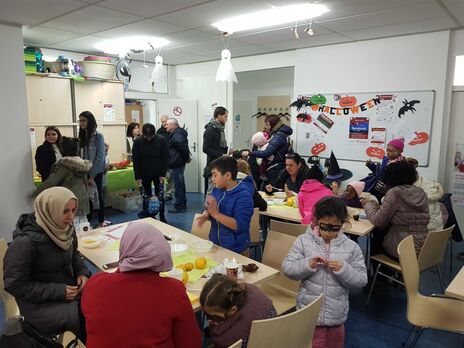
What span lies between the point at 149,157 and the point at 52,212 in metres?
3.06

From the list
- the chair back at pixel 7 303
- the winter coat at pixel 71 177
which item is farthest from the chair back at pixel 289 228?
the winter coat at pixel 71 177

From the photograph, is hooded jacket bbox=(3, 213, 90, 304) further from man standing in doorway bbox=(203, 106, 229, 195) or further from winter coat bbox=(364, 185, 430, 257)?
man standing in doorway bbox=(203, 106, 229, 195)

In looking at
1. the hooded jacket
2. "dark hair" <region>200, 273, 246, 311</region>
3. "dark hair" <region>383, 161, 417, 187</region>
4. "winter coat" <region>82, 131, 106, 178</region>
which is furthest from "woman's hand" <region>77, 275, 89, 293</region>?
"winter coat" <region>82, 131, 106, 178</region>

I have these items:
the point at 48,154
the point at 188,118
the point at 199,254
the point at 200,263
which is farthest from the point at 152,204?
the point at 200,263

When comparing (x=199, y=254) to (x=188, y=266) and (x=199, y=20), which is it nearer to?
(x=188, y=266)

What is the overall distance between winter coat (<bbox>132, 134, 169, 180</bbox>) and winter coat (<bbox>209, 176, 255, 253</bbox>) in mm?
2553

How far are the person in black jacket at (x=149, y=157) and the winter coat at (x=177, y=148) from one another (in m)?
0.74

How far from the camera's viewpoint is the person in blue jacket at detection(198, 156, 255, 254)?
7.86ft

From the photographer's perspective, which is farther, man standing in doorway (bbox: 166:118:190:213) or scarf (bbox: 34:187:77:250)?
man standing in doorway (bbox: 166:118:190:213)

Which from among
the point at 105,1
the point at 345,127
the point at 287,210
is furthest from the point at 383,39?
the point at 105,1

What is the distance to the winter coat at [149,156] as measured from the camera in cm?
491

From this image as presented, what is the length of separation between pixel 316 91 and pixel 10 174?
414cm

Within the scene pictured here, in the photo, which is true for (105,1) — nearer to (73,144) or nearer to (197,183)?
(73,144)

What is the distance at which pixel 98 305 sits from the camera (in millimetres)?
1311
